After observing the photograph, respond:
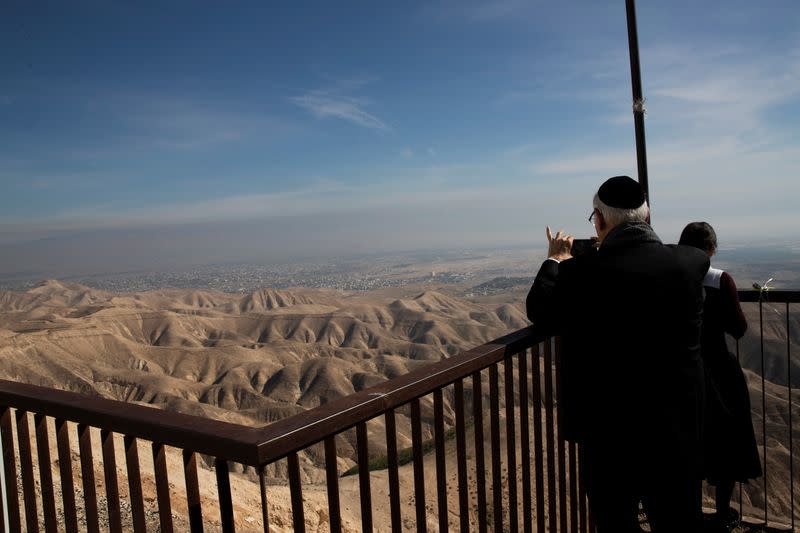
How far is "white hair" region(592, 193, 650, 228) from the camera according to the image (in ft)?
6.88

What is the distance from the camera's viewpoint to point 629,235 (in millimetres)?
2025

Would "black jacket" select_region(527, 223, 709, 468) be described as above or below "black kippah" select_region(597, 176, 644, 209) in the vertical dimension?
below

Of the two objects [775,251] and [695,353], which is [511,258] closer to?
[775,251]

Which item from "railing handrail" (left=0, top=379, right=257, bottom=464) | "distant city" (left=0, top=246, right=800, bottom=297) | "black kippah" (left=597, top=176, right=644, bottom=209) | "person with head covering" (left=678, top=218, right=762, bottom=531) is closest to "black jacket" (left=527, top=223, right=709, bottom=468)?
"black kippah" (left=597, top=176, right=644, bottom=209)

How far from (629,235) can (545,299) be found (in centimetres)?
38

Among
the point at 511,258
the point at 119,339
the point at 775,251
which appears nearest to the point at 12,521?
the point at 119,339

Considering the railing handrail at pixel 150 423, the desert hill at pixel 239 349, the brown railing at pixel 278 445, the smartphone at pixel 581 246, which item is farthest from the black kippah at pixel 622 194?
the desert hill at pixel 239 349

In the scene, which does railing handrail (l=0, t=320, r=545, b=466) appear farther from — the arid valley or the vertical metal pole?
the arid valley

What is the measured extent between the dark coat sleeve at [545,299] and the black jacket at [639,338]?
1 cm

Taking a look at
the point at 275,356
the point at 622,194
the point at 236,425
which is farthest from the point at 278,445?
the point at 275,356

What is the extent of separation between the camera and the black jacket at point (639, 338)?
1.96m

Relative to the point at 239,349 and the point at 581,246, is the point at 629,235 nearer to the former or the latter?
the point at 581,246

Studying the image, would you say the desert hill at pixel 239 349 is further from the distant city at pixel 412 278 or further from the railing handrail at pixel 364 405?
the railing handrail at pixel 364 405

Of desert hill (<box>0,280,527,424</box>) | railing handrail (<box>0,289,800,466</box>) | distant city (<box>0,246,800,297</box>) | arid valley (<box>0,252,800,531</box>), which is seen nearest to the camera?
railing handrail (<box>0,289,800,466</box>)
